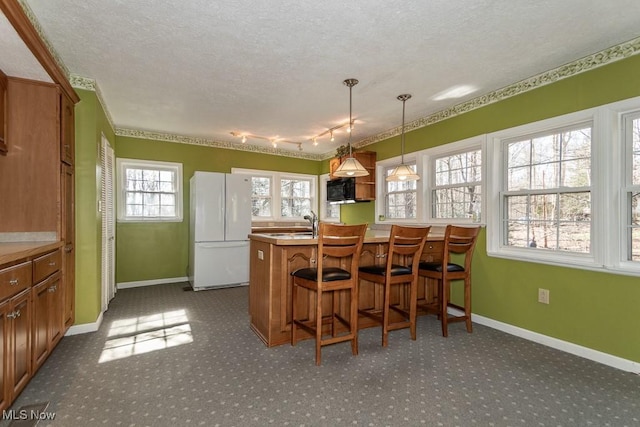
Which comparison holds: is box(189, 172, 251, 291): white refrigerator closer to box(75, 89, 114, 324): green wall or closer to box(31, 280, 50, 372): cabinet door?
box(75, 89, 114, 324): green wall

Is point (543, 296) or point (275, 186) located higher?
point (275, 186)

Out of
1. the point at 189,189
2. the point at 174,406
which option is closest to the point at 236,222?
the point at 189,189

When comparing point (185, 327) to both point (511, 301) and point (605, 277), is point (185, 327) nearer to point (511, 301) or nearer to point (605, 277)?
point (511, 301)

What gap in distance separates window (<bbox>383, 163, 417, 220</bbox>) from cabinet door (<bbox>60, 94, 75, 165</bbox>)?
12.9 ft

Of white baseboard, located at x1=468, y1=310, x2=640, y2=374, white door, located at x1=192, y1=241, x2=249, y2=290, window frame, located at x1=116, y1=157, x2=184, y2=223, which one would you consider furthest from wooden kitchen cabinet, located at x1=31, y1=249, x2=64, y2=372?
white baseboard, located at x1=468, y1=310, x2=640, y2=374

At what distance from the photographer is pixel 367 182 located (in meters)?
5.12

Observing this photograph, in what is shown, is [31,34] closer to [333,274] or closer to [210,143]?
[333,274]

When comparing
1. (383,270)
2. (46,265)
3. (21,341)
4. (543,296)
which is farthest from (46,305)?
(543,296)

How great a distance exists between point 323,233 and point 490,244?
6.86 ft

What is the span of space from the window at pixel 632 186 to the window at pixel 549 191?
10.0 inches

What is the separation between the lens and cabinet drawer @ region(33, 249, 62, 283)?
79.3 inches

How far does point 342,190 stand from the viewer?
5473 mm

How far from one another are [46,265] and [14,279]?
1.76 ft

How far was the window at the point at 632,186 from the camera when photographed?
2.41 meters
